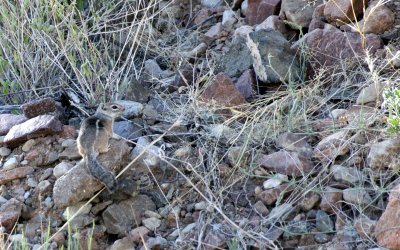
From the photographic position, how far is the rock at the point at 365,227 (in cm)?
488

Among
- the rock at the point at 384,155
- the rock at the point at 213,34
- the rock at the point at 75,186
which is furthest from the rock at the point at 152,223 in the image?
the rock at the point at 213,34

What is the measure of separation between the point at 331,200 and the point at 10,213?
6.55ft

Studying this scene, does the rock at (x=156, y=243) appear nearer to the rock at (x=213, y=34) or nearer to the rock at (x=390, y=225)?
the rock at (x=390, y=225)

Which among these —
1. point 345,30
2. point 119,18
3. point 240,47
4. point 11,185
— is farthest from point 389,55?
point 11,185

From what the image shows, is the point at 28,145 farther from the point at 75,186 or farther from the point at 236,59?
the point at 236,59

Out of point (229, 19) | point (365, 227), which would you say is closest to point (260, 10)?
point (229, 19)

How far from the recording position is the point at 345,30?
22.5ft

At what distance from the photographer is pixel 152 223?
5.46 m

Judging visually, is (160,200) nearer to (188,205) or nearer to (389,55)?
(188,205)

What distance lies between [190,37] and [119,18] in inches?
28.8

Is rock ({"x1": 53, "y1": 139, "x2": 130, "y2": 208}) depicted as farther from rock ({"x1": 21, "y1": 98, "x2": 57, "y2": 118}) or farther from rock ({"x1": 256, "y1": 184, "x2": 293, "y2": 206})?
rock ({"x1": 256, "y1": 184, "x2": 293, "y2": 206})

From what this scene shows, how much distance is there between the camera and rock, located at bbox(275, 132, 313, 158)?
5.64 m

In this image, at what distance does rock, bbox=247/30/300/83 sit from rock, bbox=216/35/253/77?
0.51 ft

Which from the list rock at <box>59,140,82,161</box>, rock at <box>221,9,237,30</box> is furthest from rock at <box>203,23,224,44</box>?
rock at <box>59,140,82,161</box>
